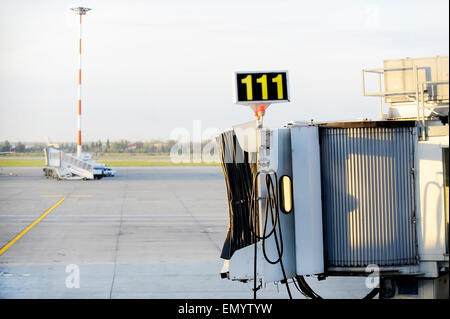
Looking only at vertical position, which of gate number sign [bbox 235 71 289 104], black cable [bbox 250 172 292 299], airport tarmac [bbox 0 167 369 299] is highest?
gate number sign [bbox 235 71 289 104]

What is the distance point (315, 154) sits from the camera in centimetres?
878

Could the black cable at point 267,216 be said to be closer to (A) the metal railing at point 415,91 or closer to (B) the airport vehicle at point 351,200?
(B) the airport vehicle at point 351,200

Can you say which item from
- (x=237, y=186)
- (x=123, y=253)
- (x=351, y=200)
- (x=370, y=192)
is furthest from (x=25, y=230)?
(x=370, y=192)

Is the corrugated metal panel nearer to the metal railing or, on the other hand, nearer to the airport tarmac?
the metal railing

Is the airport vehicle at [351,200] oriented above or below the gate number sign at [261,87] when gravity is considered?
below

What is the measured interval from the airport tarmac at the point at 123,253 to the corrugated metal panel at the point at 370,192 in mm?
2344

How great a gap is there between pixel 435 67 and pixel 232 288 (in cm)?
536

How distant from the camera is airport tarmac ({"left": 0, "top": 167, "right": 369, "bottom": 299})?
39.0 feet

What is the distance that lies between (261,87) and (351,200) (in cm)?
199

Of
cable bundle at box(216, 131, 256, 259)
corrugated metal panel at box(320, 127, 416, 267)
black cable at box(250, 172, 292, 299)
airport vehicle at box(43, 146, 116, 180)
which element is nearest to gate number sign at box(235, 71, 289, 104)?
cable bundle at box(216, 131, 256, 259)

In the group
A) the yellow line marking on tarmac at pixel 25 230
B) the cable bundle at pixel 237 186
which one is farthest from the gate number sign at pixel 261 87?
the yellow line marking on tarmac at pixel 25 230

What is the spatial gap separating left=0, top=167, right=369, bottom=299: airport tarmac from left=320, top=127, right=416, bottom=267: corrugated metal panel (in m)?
2.34

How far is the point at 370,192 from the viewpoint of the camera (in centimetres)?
870

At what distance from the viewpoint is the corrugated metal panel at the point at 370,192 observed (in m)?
8.66
